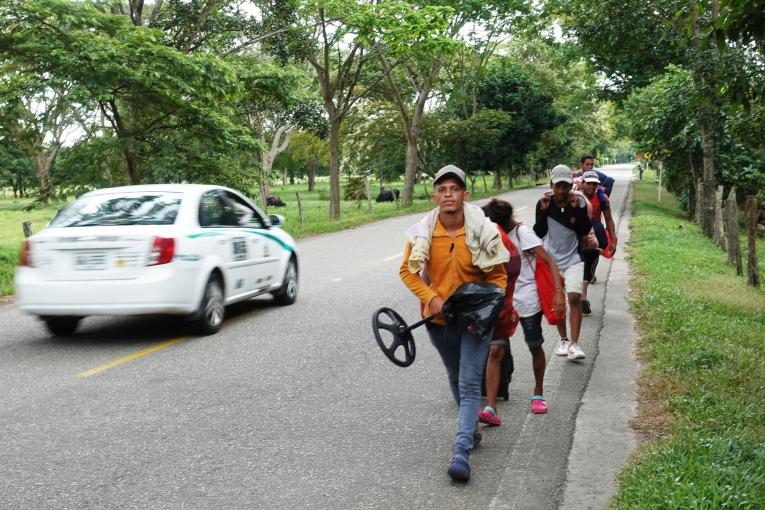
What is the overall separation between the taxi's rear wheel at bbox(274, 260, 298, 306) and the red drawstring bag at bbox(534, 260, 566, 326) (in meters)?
Result: 5.06

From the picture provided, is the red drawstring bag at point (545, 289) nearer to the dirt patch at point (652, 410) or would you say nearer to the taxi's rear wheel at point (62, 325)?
the dirt patch at point (652, 410)

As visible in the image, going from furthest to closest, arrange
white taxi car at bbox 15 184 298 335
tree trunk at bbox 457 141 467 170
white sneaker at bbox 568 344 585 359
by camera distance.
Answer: tree trunk at bbox 457 141 467 170 → white taxi car at bbox 15 184 298 335 → white sneaker at bbox 568 344 585 359

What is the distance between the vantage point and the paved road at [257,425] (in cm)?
423

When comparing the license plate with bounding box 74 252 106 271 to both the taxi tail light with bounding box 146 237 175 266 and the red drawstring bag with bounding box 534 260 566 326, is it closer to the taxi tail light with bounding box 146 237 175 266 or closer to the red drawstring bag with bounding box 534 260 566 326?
the taxi tail light with bounding box 146 237 175 266

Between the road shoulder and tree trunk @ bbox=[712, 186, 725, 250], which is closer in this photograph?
the road shoulder

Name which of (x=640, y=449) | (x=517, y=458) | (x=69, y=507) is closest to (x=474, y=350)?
(x=517, y=458)

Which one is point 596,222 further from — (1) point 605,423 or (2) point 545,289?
(1) point 605,423

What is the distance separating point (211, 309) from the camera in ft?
27.6

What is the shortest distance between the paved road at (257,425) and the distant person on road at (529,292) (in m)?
0.25

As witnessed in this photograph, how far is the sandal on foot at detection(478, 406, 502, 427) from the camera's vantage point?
5.34 m

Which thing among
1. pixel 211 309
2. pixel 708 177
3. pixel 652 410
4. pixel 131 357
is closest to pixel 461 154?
pixel 708 177

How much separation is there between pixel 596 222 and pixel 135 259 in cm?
477

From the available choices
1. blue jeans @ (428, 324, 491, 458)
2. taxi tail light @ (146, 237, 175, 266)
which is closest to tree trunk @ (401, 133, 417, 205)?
taxi tail light @ (146, 237, 175, 266)

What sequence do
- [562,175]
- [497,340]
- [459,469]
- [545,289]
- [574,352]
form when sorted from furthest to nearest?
[574,352] → [562,175] → [545,289] → [497,340] → [459,469]
